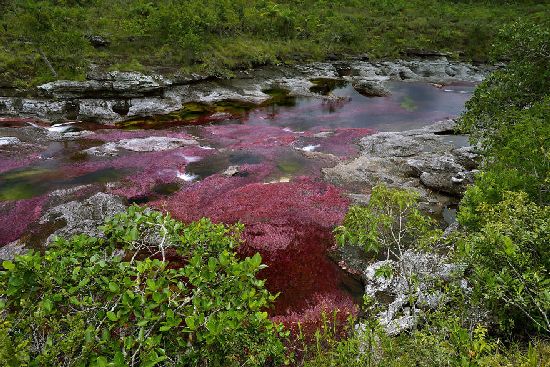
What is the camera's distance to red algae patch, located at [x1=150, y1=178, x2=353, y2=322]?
56.7ft

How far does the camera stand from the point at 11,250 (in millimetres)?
20531

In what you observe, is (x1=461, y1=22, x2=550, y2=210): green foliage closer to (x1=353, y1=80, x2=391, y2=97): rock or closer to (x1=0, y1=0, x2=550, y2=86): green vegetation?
(x1=353, y1=80, x2=391, y2=97): rock

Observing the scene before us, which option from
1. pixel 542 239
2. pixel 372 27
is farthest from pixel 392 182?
pixel 372 27

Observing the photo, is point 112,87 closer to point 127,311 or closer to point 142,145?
point 142,145

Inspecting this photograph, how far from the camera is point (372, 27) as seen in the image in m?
94.8

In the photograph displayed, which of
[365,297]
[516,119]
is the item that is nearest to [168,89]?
[516,119]

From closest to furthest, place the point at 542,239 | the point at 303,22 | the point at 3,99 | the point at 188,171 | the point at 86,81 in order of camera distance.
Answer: the point at 542,239 < the point at 188,171 < the point at 3,99 < the point at 86,81 < the point at 303,22

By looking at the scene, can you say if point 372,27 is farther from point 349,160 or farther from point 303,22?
point 349,160

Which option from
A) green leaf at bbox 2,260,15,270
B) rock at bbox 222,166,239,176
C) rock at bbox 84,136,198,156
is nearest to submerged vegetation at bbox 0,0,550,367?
green leaf at bbox 2,260,15,270

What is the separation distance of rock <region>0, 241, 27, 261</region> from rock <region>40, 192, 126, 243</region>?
51.0 inches

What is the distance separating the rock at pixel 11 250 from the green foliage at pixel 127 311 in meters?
15.7

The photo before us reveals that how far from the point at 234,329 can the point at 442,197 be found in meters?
24.0

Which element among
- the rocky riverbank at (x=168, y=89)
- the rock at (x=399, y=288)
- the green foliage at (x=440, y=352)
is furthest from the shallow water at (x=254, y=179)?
the green foliage at (x=440, y=352)

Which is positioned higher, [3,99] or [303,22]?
[303,22]
